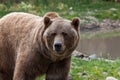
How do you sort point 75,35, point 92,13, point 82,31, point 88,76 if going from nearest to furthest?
point 75,35 < point 88,76 < point 82,31 < point 92,13

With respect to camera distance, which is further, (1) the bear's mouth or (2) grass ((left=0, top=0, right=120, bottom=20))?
(2) grass ((left=0, top=0, right=120, bottom=20))

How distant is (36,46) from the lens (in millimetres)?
6742

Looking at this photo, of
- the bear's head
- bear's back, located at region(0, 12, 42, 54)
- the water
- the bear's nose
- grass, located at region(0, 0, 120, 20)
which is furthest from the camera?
grass, located at region(0, 0, 120, 20)

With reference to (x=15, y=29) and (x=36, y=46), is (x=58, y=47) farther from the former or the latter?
(x=15, y=29)

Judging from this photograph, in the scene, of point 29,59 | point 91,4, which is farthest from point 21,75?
point 91,4

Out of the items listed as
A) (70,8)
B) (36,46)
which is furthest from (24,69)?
(70,8)

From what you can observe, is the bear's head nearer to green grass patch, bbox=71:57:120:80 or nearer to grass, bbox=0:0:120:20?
green grass patch, bbox=71:57:120:80

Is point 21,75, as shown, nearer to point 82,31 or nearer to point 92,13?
point 82,31

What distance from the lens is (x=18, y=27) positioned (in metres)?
7.21

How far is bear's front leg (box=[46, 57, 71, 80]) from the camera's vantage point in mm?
6824

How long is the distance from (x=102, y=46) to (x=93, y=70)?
8.83 m

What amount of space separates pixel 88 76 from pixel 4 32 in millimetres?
2334

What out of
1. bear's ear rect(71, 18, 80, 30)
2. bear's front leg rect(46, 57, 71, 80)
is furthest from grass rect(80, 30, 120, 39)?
bear's ear rect(71, 18, 80, 30)

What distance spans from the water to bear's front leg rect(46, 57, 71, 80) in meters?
8.83
